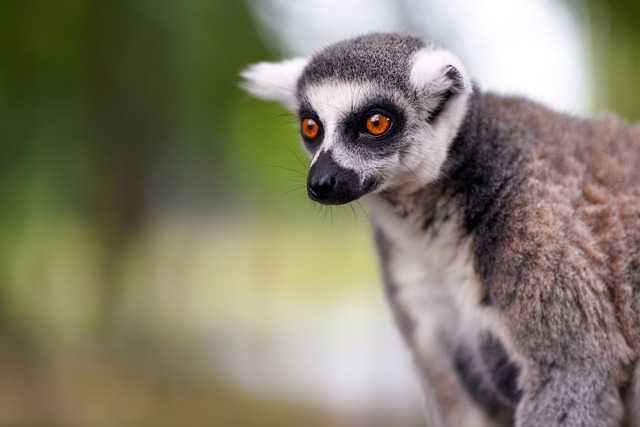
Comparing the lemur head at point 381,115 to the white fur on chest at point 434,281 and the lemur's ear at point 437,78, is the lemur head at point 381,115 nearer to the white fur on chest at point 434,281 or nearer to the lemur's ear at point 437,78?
the lemur's ear at point 437,78

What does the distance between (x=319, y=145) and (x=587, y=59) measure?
98.6 inches

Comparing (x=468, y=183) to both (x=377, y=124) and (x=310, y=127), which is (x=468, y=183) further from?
(x=310, y=127)

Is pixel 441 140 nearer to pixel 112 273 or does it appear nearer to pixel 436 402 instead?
pixel 436 402

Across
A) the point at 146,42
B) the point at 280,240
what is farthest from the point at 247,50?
the point at 280,240

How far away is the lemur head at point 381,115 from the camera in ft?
6.71

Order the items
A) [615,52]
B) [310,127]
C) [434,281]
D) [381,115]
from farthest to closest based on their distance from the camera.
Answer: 1. [615,52]
2. [434,281]
3. [310,127]
4. [381,115]

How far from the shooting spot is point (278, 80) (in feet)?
8.02

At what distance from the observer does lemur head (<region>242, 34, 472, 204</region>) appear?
2045 mm

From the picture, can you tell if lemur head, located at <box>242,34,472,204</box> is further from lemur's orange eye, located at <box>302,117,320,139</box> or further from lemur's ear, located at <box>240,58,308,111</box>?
lemur's ear, located at <box>240,58,308,111</box>

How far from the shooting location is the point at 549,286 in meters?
1.96

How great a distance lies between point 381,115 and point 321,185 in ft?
1.05

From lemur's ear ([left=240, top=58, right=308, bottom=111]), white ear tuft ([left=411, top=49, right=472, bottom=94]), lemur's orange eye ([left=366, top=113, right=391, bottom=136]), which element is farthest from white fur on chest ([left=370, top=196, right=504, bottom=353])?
lemur's ear ([left=240, top=58, right=308, bottom=111])

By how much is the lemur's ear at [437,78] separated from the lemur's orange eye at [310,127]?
343 mm

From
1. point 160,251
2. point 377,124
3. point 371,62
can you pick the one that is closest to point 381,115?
point 377,124
